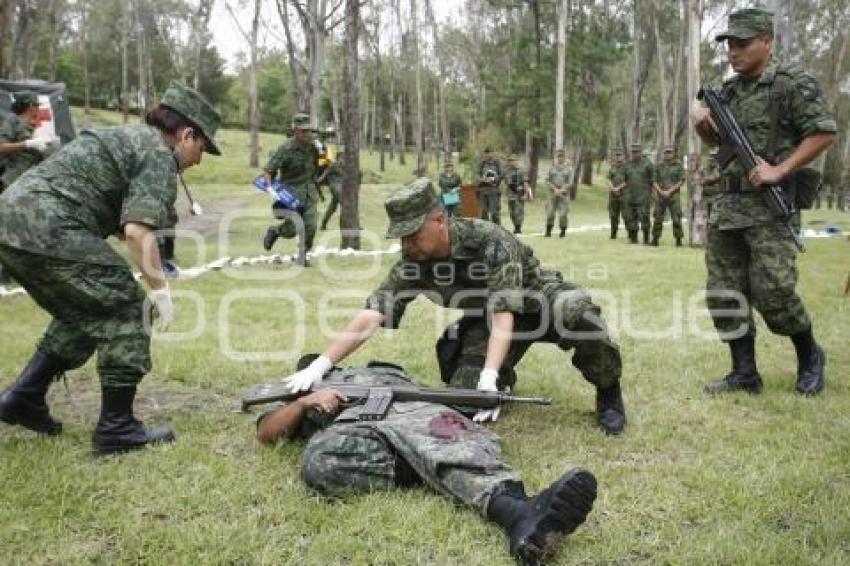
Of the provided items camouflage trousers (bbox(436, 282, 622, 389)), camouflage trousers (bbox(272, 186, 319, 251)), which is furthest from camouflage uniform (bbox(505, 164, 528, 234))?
camouflage trousers (bbox(436, 282, 622, 389))

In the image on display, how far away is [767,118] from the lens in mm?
4348

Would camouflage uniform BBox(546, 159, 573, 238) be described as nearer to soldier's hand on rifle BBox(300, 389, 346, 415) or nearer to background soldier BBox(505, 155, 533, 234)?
background soldier BBox(505, 155, 533, 234)

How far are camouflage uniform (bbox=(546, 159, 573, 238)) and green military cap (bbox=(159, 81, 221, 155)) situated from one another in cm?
1286

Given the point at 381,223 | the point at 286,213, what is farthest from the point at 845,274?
the point at 381,223

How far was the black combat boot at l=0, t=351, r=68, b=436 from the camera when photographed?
11.7 ft

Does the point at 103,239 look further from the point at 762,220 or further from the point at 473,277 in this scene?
the point at 762,220


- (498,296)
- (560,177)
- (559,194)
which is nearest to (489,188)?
(559,194)

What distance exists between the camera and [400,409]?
323 cm

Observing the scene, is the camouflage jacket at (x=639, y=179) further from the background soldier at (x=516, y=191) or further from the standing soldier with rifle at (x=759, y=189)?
the standing soldier with rifle at (x=759, y=189)

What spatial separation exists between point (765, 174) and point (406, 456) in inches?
106

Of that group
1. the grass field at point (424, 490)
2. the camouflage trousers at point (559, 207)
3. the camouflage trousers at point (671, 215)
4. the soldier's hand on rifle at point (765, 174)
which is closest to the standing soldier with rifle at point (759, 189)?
the soldier's hand on rifle at point (765, 174)

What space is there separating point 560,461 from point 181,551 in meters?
1.70

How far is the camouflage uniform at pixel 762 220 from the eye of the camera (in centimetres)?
421

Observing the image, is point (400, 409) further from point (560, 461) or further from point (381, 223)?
point (381, 223)
